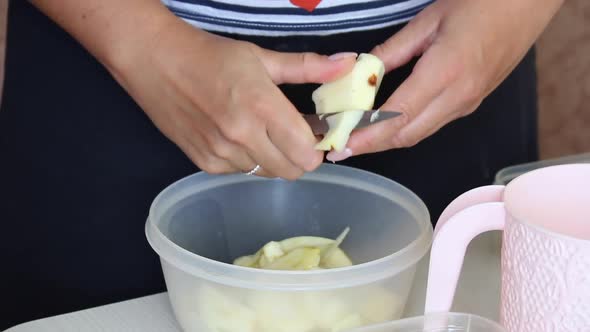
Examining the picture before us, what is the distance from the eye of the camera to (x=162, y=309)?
Answer: 0.71 m

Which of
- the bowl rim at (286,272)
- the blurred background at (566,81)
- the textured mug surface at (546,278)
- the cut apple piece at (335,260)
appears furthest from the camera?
the blurred background at (566,81)

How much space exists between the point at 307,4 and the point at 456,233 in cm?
33

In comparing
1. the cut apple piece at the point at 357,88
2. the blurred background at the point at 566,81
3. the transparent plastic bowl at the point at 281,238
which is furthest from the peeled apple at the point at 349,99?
the blurred background at the point at 566,81

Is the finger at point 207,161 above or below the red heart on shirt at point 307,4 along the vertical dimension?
below

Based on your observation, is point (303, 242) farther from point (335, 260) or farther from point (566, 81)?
point (566, 81)

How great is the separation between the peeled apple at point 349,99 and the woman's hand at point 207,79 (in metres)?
0.01

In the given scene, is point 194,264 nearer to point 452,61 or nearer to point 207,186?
point 207,186

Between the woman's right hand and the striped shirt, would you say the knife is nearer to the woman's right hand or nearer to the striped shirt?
the woman's right hand

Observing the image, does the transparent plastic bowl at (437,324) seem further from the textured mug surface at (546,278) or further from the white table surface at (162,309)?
the white table surface at (162,309)

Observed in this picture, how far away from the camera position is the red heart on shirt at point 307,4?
0.78m

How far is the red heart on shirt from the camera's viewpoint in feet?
2.57

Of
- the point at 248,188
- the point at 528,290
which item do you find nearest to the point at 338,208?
the point at 248,188

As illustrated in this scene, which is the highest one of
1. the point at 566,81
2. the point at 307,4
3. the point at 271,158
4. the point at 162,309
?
the point at 307,4

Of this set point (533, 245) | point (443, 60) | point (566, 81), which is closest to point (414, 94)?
point (443, 60)
